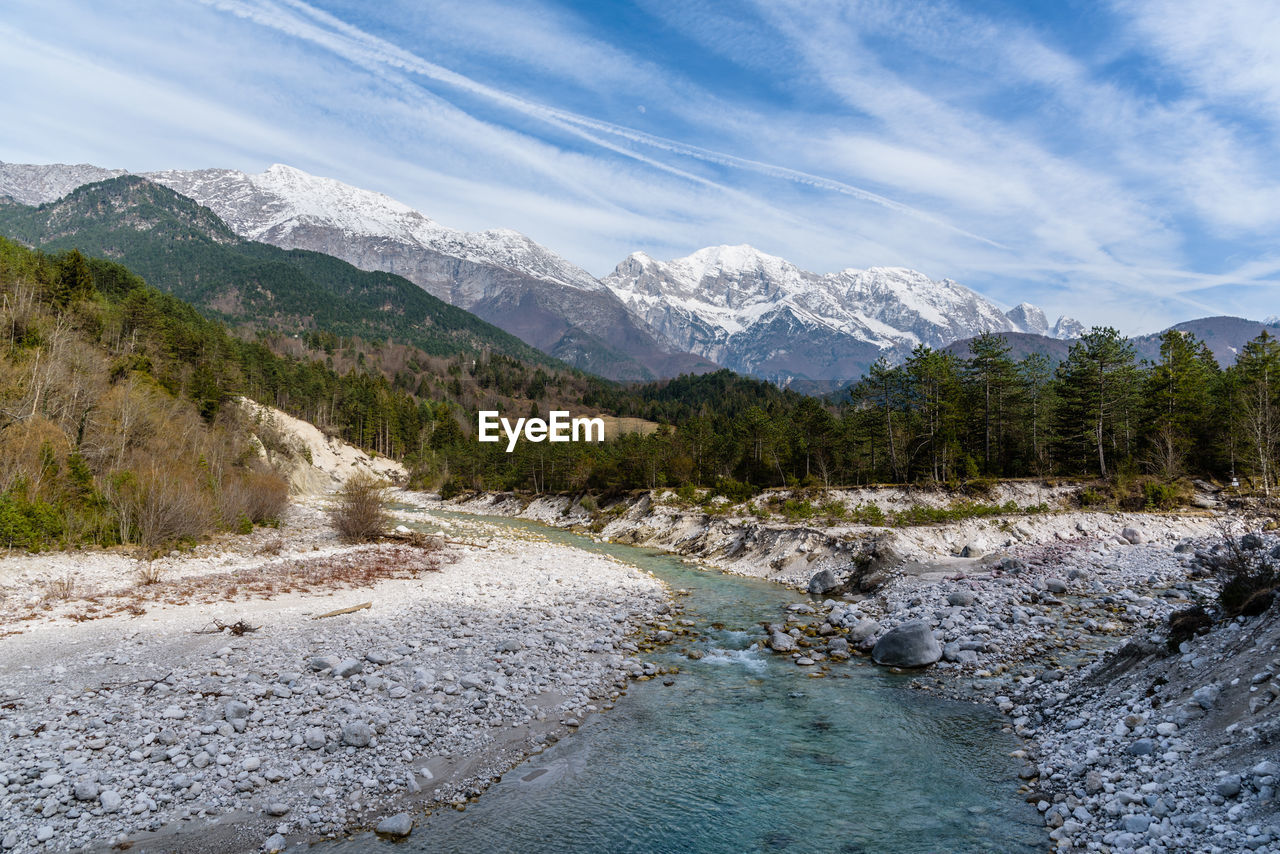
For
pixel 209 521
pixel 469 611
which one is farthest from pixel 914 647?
pixel 209 521

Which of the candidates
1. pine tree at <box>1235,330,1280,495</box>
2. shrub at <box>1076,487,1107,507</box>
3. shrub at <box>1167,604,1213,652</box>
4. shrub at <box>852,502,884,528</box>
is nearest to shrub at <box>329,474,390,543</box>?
shrub at <box>852,502,884,528</box>

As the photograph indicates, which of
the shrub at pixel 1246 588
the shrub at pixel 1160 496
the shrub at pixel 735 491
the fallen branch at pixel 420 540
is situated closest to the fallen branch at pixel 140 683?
the shrub at pixel 1246 588

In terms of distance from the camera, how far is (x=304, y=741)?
974 cm

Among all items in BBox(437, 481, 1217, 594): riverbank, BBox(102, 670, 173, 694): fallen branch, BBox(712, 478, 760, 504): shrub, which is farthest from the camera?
BBox(712, 478, 760, 504): shrub

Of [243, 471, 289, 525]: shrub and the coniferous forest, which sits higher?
the coniferous forest

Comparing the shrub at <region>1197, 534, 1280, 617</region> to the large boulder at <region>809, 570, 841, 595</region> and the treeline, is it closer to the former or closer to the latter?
the large boulder at <region>809, 570, 841, 595</region>

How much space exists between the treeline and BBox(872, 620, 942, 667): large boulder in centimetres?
3235

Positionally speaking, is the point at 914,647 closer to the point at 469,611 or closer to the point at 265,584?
the point at 469,611

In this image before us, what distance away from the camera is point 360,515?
117 feet

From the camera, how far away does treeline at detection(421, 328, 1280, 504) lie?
132 feet

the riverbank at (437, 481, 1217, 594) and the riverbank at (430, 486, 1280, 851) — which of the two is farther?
the riverbank at (437, 481, 1217, 594)

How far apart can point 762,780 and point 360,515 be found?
107 ft

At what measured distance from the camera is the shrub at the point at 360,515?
A: 3553 cm

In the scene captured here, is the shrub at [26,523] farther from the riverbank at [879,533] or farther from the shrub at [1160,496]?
the shrub at [1160,496]
